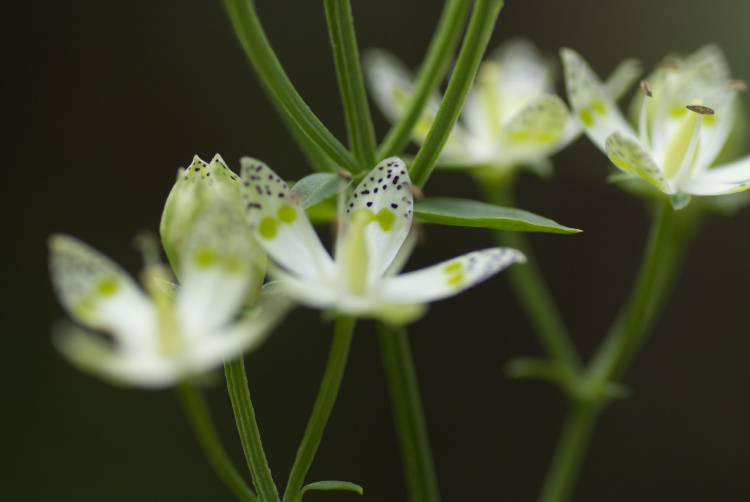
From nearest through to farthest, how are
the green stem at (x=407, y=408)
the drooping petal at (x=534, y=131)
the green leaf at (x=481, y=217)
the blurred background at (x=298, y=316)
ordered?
the green leaf at (x=481, y=217) < the green stem at (x=407, y=408) < the drooping petal at (x=534, y=131) < the blurred background at (x=298, y=316)

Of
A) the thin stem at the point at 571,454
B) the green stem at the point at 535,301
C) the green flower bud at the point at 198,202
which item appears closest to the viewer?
the green flower bud at the point at 198,202

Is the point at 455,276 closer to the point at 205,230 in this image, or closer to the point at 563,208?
the point at 205,230

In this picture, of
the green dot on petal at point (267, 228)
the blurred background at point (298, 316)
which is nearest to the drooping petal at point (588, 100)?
the green dot on petal at point (267, 228)

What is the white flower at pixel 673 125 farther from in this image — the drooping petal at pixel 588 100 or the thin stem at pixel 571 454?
the thin stem at pixel 571 454

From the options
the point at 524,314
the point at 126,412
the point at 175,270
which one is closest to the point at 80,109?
the point at 126,412

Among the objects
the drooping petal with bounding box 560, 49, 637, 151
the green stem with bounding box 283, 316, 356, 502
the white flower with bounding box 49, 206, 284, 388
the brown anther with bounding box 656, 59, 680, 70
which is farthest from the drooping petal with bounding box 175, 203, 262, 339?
the brown anther with bounding box 656, 59, 680, 70

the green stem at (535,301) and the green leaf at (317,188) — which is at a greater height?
the green stem at (535,301)

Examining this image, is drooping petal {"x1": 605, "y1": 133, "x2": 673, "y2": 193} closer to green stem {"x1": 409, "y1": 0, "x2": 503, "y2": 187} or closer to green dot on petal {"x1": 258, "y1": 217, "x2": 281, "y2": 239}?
green stem {"x1": 409, "y1": 0, "x2": 503, "y2": 187}

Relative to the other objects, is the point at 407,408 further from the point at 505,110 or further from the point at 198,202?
the point at 505,110
